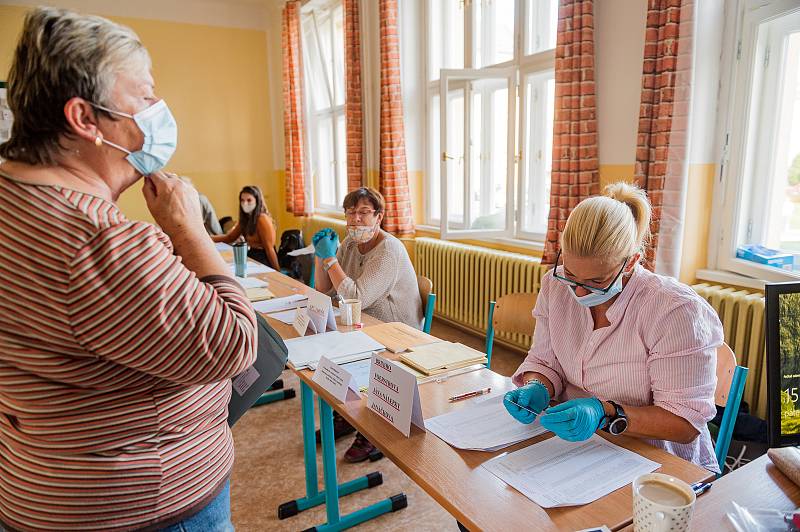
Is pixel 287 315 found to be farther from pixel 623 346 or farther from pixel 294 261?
pixel 294 261

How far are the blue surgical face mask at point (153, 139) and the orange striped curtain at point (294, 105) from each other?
5178 millimetres

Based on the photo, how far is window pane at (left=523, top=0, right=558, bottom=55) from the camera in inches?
129

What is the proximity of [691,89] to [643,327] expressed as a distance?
1.47 m

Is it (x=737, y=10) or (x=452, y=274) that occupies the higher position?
(x=737, y=10)

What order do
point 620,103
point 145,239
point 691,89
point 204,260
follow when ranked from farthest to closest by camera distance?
1. point 620,103
2. point 691,89
3. point 204,260
4. point 145,239

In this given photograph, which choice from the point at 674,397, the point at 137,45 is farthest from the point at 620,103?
the point at 137,45

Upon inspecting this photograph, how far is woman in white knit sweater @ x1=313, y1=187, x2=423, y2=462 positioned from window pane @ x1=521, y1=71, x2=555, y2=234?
145 centimetres

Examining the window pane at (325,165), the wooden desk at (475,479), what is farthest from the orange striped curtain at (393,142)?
the wooden desk at (475,479)

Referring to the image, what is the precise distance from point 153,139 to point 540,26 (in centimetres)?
313

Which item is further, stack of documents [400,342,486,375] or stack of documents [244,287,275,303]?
stack of documents [244,287,275,303]

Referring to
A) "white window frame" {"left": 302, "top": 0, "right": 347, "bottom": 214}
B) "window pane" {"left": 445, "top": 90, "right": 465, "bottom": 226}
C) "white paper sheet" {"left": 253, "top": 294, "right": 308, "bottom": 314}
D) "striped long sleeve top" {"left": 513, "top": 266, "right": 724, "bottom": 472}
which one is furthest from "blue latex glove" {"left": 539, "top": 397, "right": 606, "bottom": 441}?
"white window frame" {"left": 302, "top": 0, "right": 347, "bottom": 214}

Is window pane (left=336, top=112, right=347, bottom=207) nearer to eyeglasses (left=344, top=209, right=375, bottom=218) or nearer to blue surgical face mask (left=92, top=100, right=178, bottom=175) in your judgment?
eyeglasses (left=344, top=209, right=375, bottom=218)

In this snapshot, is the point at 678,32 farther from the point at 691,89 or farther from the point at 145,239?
the point at 145,239

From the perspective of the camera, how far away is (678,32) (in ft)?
7.09
